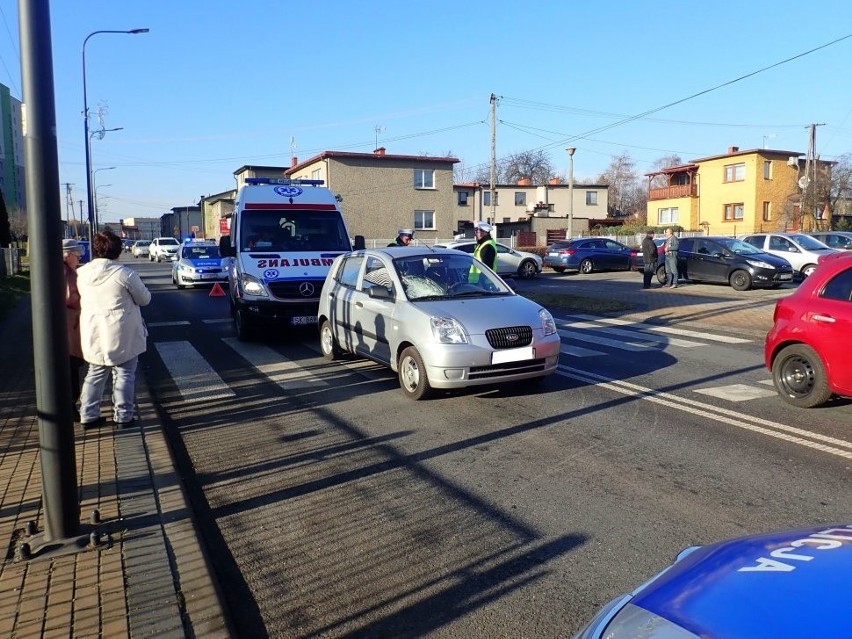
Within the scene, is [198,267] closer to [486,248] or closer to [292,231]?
[292,231]

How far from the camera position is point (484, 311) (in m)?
7.67

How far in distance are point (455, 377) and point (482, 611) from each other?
3942 millimetres

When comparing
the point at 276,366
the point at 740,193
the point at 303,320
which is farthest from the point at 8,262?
the point at 740,193

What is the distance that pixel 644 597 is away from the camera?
2.15 m

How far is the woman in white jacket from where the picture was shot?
601cm

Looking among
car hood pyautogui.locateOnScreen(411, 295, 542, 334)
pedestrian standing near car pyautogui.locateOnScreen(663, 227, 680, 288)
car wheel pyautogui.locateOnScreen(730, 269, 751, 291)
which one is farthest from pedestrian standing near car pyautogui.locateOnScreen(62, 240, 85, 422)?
car wheel pyautogui.locateOnScreen(730, 269, 751, 291)

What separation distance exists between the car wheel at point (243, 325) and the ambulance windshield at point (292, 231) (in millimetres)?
1181

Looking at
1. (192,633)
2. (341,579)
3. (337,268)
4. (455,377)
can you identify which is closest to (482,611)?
(341,579)

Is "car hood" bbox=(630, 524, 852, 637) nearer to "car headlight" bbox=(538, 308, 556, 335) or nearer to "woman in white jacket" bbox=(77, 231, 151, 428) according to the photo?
"woman in white jacket" bbox=(77, 231, 151, 428)

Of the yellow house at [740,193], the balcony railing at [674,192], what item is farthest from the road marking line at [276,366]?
the balcony railing at [674,192]

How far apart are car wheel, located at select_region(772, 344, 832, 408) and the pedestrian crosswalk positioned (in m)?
0.45

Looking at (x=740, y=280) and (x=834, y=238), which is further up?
(x=834, y=238)

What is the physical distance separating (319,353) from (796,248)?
744 inches

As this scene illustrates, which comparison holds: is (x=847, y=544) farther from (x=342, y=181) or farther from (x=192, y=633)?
(x=342, y=181)
